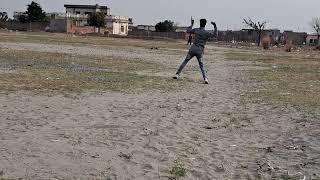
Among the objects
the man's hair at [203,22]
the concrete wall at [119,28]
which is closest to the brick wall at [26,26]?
the concrete wall at [119,28]

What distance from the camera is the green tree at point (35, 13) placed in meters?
112

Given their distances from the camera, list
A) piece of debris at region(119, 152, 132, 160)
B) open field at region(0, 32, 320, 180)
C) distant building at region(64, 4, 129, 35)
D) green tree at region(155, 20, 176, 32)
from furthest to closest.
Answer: green tree at region(155, 20, 176, 32)
distant building at region(64, 4, 129, 35)
piece of debris at region(119, 152, 132, 160)
open field at region(0, 32, 320, 180)

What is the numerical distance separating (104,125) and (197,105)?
138 inches

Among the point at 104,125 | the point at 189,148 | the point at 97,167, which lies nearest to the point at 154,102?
→ the point at 104,125

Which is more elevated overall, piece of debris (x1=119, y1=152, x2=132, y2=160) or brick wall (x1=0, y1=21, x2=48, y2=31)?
brick wall (x1=0, y1=21, x2=48, y2=31)

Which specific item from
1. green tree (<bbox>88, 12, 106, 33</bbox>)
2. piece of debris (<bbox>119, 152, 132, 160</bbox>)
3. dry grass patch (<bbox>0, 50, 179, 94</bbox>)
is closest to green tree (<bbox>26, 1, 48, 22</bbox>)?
green tree (<bbox>88, 12, 106, 33</bbox>)

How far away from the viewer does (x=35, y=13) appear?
11306 cm

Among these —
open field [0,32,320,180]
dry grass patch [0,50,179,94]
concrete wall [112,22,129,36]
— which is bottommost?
open field [0,32,320,180]

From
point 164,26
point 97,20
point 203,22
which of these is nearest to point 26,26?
point 97,20

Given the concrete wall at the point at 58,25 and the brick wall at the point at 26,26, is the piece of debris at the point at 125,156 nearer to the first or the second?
the brick wall at the point at 26,26

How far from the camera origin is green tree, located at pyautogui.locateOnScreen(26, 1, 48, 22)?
11231cm

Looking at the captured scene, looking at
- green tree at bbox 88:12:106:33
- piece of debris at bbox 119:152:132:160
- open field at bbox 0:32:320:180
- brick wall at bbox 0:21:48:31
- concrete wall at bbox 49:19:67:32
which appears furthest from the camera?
Result: green tree at bbox 88:12:106:33

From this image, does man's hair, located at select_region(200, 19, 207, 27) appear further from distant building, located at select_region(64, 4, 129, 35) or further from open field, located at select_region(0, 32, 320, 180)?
distant building, located at select_region(64, 4, 129, 35)

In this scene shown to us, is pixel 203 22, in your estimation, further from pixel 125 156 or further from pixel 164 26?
pixel 164 26
